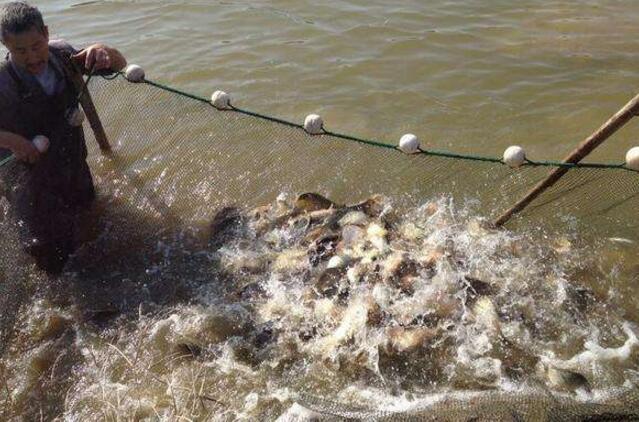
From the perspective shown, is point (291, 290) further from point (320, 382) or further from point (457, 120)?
point (457, 120)

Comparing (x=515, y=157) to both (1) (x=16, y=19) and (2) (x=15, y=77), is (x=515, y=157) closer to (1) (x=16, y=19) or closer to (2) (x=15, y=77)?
(1) (x=16, y=19)

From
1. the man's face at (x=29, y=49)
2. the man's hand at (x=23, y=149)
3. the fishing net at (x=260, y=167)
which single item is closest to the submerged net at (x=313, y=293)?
the fishing net at (x=260, y=167)

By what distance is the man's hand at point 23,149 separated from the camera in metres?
3.82

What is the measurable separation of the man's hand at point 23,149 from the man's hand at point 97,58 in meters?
0.93

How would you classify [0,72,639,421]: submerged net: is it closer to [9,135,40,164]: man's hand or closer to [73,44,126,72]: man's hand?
[73,44,126,72]: man's hand

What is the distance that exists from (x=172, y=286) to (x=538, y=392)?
2.73 meters

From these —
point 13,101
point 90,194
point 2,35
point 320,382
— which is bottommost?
point 320,382

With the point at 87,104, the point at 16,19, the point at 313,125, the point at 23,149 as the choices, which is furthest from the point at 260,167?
the point at 16,19

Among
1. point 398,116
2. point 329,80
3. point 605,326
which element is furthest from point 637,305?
point 329,80

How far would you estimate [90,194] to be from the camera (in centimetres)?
503

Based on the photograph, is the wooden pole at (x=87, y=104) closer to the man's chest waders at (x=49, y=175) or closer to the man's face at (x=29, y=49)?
the man's chest waders at (x=49, y=175)

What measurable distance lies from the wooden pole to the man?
74 mm

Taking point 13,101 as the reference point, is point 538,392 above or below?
below

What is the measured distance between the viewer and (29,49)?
3.81 meters
